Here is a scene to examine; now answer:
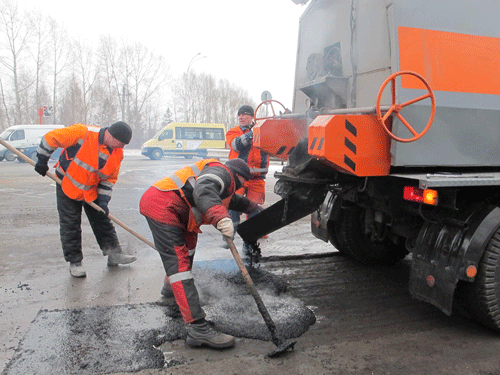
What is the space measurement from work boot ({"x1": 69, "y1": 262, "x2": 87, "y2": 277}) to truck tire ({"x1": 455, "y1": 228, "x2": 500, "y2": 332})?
3115 millimetres

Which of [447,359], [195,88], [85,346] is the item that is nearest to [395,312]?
[447,359]

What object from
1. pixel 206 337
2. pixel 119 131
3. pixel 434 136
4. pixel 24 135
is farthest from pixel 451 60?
pixel 24 135

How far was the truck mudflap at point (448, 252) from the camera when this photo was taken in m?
2.48

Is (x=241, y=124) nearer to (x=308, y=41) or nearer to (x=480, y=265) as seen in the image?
(x=308, y=41)

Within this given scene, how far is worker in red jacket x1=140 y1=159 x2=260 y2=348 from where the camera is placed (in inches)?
102

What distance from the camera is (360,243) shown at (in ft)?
13.4

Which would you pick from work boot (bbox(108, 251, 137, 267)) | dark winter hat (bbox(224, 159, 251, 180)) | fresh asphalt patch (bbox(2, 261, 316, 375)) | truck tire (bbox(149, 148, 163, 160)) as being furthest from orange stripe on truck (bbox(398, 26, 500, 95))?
truck tire (bbox(149, 148, 163, 160))

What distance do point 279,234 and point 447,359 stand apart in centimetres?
336

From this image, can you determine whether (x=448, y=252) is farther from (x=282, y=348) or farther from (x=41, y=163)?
(x=41, y=163)

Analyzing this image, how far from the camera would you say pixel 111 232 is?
13.6 ft

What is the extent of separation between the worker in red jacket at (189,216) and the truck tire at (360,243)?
4.89 ft

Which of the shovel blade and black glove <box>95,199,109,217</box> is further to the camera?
black glove <box>95,199,109,217</box>

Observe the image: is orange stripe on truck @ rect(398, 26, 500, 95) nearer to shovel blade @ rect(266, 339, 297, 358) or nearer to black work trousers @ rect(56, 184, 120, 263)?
shovel blade @ rect(266, 339, 297, 358)

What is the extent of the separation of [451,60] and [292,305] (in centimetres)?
206
